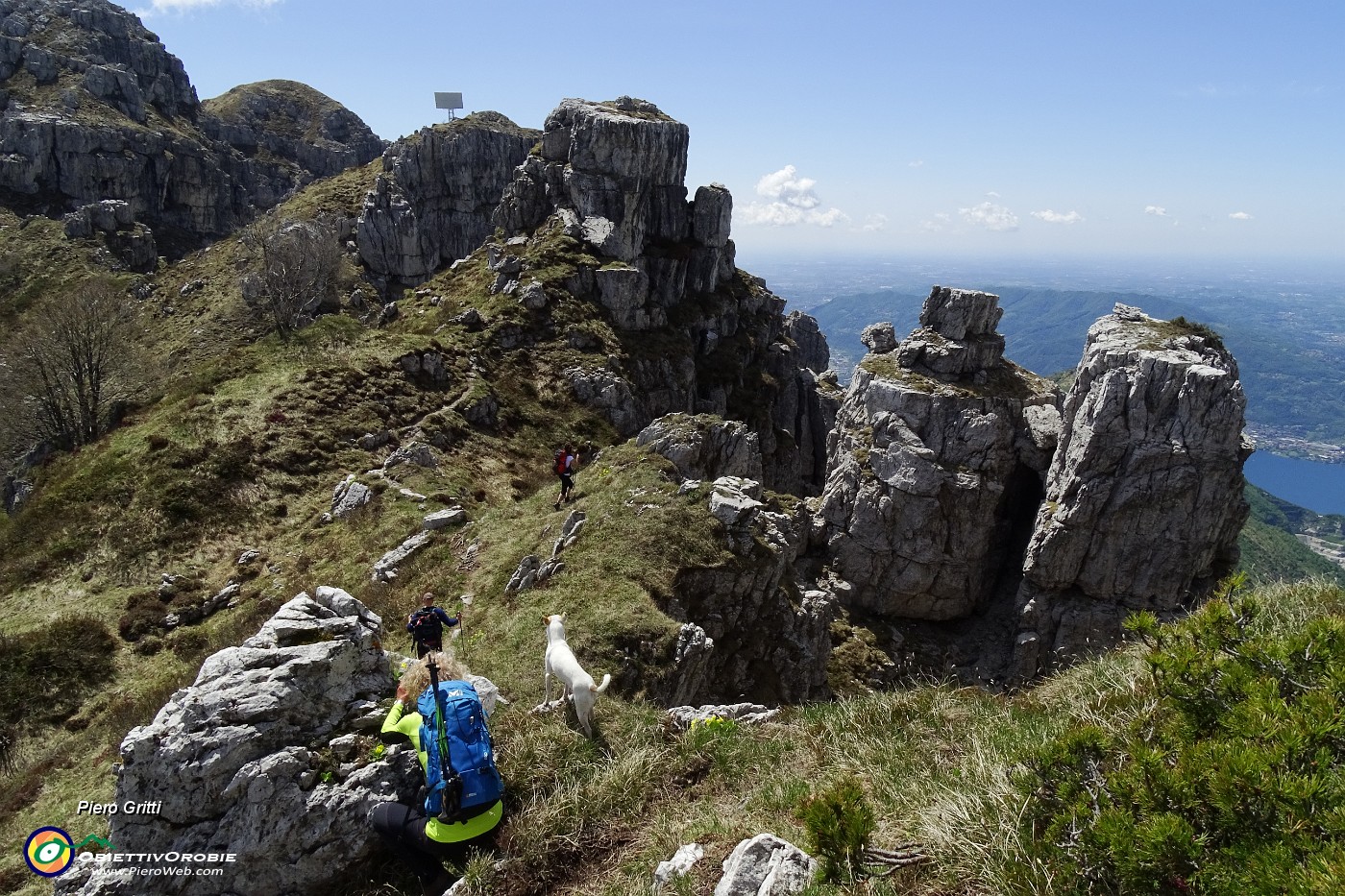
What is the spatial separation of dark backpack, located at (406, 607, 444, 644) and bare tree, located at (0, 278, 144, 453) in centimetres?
3578

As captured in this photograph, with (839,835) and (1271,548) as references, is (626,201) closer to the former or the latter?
(839,835)

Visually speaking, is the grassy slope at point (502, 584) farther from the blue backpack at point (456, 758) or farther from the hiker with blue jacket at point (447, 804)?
the blue backpack at point (456, 758)

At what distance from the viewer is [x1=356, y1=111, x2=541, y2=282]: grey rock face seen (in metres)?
78.7

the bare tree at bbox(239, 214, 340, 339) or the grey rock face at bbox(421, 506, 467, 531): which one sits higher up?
the bare tree at bbox(239, 214, 340, 339)

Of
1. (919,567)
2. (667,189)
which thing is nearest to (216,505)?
(919,567)

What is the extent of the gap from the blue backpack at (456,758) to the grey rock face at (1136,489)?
112 feet

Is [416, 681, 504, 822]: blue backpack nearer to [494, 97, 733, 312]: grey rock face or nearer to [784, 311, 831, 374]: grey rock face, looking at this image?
[494, 97, 733, 312]: grey rock face

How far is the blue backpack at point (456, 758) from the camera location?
278 inches

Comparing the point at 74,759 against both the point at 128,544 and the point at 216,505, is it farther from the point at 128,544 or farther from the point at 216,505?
the point at 216,505

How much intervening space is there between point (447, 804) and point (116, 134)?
131 meters

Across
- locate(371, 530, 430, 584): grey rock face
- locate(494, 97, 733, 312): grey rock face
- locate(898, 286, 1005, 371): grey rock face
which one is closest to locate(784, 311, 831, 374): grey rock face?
locate(494, 97, 733, 312): grey rock face

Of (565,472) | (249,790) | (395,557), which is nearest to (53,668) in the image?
(395,557)

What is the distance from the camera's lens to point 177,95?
12394 cm

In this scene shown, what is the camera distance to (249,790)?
7555 millimetres
